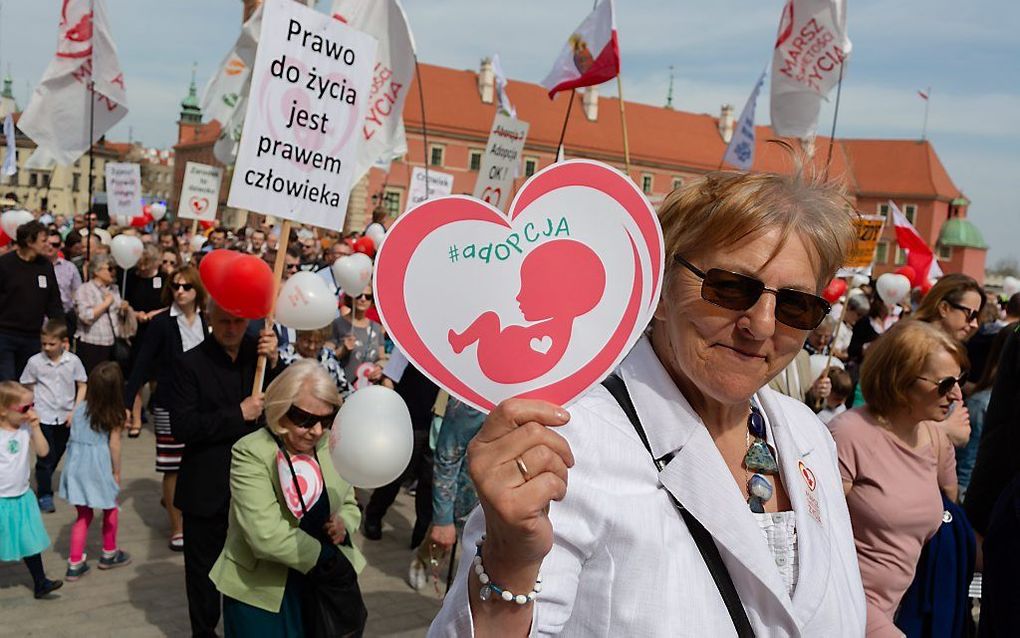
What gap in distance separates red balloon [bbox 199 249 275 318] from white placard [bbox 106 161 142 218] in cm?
1177

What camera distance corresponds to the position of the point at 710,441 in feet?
5.41

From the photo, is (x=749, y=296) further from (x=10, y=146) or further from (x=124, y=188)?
(x=10, y=146)

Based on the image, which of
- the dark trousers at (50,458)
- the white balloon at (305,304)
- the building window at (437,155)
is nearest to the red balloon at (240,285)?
the white balloon at (305,304)

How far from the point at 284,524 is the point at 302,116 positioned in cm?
211

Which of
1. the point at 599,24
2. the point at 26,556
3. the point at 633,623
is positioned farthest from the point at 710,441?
the point at 599,24

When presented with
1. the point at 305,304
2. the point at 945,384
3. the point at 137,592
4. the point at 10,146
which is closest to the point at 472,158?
the point at 10,146

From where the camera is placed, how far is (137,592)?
5473 millimetres

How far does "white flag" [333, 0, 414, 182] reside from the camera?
777 centimetres

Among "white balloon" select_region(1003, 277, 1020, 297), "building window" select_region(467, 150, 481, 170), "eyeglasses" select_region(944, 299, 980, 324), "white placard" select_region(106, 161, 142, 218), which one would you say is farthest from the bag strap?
"building window" select_region(467, 150, 481, 170)

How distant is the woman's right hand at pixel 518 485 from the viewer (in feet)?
4.08

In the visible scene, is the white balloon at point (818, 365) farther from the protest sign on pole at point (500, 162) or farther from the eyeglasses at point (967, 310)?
the protest sign on pole at point (500, 162)

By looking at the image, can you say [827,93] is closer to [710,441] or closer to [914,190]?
[710,441]

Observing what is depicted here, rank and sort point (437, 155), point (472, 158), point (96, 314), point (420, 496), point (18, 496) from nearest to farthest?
point (18, 496)
point (420, 496)
point (96, 314)
point (437, 155)
point (472, 158)

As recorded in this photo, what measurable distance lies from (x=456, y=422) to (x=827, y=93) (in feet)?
18.6
